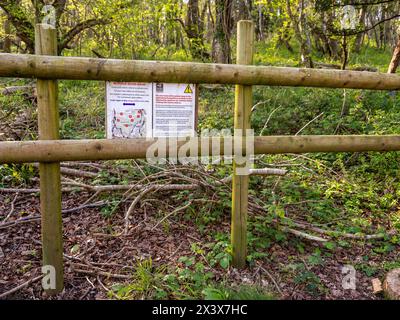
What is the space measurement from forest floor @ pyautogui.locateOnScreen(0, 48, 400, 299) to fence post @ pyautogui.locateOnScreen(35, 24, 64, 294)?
302mm

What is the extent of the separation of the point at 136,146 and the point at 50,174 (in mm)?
600

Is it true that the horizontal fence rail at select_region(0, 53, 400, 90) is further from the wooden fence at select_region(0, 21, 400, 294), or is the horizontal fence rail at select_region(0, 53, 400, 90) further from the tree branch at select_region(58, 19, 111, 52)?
the tree branch at select_region(58, 19, 111, 52)

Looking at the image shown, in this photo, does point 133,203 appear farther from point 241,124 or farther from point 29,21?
point 29,21

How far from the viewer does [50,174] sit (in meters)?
2.45

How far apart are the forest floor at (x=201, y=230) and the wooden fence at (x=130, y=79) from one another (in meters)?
0.34

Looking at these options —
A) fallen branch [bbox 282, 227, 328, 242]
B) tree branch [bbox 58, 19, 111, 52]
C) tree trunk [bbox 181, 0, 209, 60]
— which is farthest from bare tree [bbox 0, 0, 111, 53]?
fallen branch [bbox 282, 227, 328, 242]

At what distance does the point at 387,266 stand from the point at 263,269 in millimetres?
1110

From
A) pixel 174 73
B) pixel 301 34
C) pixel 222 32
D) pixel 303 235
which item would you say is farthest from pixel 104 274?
pixel 301 34

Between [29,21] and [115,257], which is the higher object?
[29,21]

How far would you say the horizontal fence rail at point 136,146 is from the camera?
2322mm

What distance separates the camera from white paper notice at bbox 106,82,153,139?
8.35ft

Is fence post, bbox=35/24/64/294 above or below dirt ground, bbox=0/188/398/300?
above

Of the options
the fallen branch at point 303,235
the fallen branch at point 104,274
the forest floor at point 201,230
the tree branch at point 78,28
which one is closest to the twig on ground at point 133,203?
the forest floor at point 201,230

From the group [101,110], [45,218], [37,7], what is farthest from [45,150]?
[37,7]
